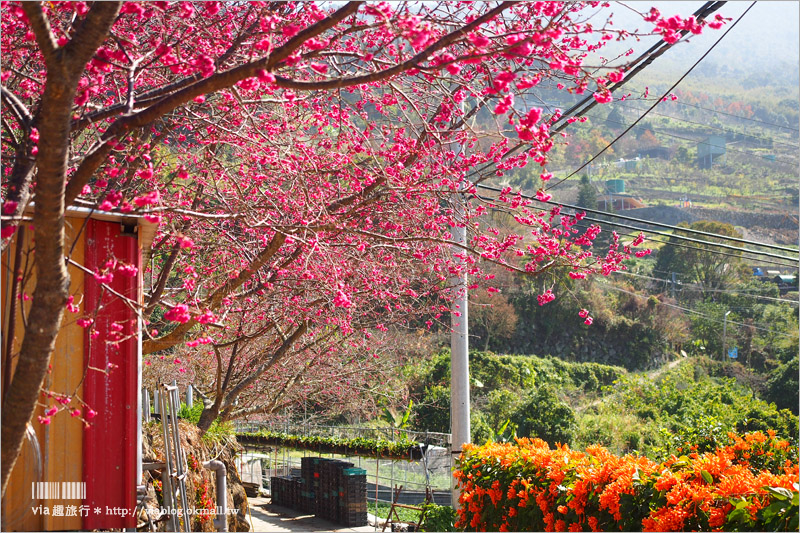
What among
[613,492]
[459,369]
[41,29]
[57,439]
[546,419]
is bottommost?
[546,419]

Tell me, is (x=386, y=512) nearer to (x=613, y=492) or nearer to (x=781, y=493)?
(x=613, y=492)

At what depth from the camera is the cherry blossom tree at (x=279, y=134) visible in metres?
2.66

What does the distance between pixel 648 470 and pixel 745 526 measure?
939mm

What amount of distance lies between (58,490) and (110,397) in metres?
0.53

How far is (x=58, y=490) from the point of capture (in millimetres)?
3650

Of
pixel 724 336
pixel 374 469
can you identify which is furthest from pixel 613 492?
pixel 724 336

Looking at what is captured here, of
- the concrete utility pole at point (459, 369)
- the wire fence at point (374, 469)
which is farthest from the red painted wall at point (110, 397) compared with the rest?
the wire fence at point (374, 469)

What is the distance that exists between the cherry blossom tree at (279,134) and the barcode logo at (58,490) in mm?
1073

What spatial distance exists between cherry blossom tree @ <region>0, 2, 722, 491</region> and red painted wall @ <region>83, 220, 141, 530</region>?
1.16ft

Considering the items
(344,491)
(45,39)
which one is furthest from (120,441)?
(344,491)

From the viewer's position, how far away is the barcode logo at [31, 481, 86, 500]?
3.58 meters

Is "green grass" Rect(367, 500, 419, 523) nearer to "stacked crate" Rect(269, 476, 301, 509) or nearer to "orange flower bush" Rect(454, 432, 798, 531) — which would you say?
"stacked crate" Rect(269, 476, 301, 509)

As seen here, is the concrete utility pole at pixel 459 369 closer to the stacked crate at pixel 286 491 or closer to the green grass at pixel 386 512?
the stacked crate at pixel 286 491

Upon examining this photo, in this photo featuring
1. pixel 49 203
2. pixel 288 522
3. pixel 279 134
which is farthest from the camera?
pixel 288 522
